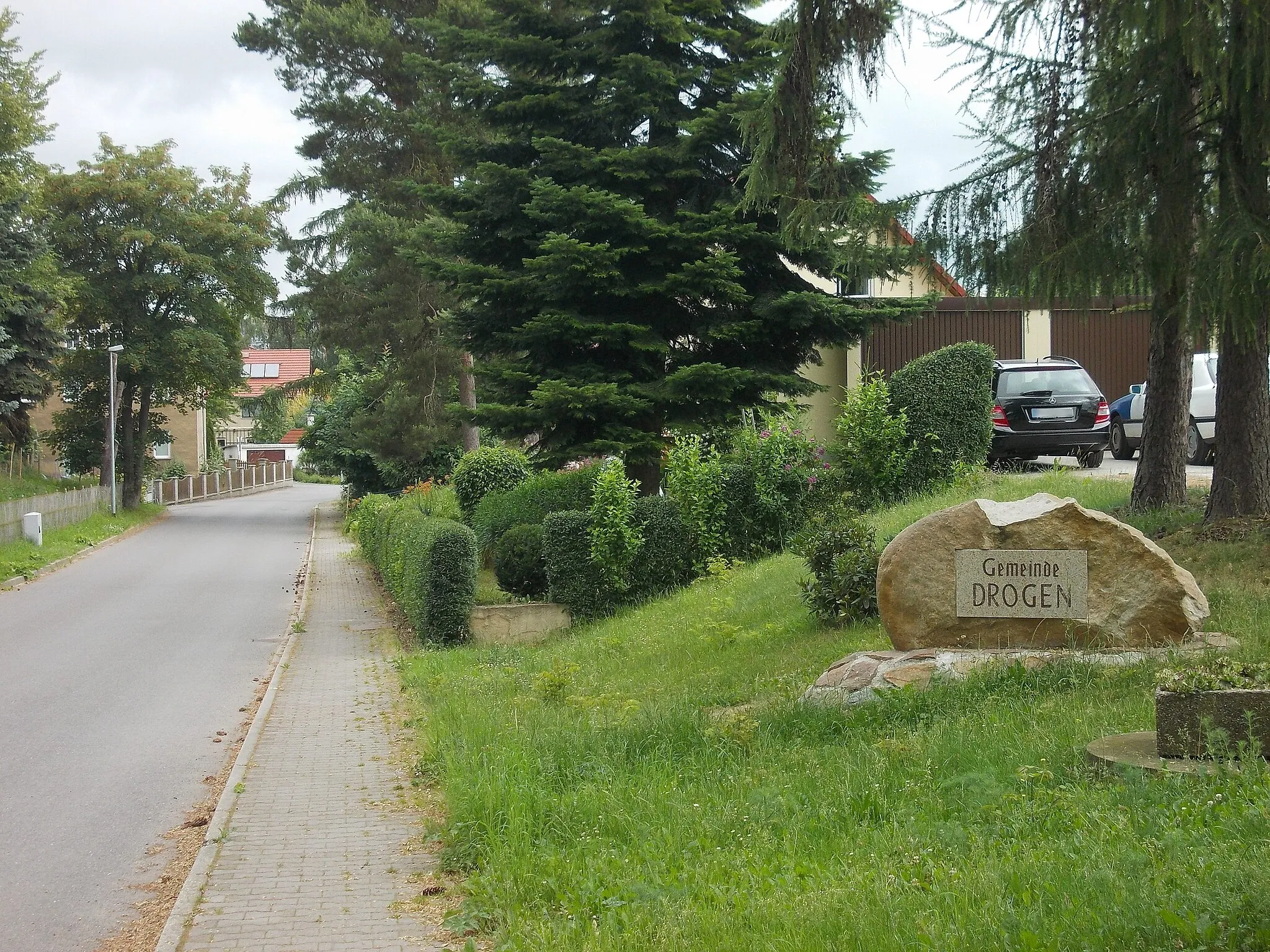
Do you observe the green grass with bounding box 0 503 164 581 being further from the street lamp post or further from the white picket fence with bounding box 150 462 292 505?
the white picket fence with bounding box 150 462 292 505

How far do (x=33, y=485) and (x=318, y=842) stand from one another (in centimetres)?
4177

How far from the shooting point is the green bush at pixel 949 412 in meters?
17.0

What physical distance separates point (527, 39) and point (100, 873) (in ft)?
51.6

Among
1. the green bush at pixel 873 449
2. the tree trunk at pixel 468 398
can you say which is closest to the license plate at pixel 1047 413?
the green bush at pixel 873 449

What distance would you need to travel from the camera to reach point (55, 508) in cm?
3547

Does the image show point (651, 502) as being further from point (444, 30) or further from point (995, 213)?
point (444, 30)

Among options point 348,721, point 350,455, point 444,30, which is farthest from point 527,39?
point 350,455

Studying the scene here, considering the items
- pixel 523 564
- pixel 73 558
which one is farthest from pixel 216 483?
pixel 523 564

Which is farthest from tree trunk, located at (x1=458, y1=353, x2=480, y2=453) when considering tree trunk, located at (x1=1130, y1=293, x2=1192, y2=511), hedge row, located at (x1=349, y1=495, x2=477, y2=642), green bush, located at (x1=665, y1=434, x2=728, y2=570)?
tree trunk, located at (x1=1130, y1=293, x2=1192, y2=511)

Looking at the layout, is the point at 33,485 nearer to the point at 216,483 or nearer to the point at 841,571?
the point at 216,483

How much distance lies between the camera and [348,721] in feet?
36.0

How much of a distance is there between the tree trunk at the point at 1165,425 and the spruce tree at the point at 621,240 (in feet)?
21.4

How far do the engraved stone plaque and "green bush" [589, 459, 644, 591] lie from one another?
802 centimetres

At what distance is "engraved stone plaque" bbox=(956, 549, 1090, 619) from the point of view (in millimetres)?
8625
